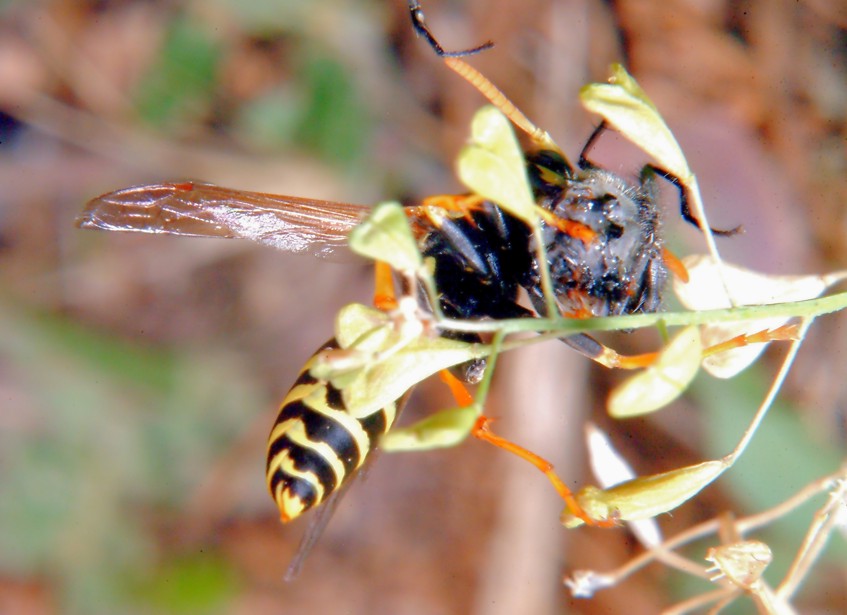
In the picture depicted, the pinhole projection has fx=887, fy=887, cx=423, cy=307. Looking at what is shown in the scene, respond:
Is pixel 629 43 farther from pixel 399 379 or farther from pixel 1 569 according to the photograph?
pixel 1 569

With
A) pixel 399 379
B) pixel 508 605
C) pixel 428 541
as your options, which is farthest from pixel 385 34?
pixel 399 379

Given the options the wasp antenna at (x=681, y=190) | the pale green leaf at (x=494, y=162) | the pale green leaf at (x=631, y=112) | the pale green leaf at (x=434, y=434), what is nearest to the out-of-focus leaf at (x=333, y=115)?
the wasp antenna at (x=681, y=190)

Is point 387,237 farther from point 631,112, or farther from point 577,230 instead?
point 577,230

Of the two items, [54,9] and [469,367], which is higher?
[469,367]

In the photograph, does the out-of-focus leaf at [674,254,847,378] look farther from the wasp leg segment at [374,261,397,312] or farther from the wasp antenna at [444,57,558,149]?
the wasp leg segment at [374,261,397,312]

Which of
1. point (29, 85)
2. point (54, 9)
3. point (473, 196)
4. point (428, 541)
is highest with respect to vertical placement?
point (473, 196)

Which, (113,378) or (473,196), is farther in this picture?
(113,378)

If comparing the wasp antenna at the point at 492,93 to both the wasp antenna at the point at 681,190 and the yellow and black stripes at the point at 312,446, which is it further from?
the yellow and black stripes at the point at 312,446

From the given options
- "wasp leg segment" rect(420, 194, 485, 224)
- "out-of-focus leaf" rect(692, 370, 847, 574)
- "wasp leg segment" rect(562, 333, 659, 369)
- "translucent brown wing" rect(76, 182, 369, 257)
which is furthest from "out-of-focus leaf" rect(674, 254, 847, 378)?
"out-of-focus leaf" rect(692, 370, 847, 574)
